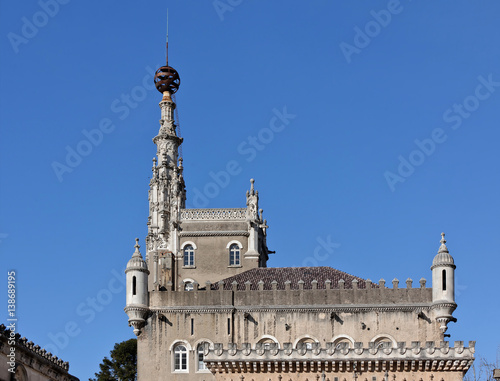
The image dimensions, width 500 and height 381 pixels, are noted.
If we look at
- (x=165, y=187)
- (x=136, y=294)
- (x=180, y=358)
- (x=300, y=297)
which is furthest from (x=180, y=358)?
(x=165, y=187)

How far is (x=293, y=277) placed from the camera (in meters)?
88.2

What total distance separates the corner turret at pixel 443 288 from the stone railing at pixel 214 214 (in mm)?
26657

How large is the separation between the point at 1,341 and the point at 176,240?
36929mm

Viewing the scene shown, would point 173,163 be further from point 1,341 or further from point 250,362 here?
point 1,341

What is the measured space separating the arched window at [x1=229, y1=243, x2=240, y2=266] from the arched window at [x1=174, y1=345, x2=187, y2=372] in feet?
68.5

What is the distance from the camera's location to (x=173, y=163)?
115438 mm

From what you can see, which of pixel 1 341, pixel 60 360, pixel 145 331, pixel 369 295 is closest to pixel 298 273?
pixel 369 295

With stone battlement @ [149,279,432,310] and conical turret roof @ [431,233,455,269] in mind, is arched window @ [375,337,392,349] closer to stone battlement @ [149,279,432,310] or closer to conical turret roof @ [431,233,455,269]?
stone battlement @ [149,279,432,310]

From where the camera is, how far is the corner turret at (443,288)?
80688 millimetres

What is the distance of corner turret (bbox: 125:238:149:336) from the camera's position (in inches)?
3214

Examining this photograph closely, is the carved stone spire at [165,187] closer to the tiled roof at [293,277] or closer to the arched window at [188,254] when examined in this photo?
the arched window at [188,254]

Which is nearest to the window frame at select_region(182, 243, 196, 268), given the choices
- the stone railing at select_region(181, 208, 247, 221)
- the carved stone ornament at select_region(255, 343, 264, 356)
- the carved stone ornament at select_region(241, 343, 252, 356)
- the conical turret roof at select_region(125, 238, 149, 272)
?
the stone railing at select_region(181, 208, 247, 221)

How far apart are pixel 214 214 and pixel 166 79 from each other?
2774 cm

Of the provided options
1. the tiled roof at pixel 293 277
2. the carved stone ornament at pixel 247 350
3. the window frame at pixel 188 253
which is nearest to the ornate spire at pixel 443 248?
the tiled roof at pixel 293 277
